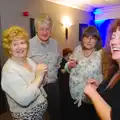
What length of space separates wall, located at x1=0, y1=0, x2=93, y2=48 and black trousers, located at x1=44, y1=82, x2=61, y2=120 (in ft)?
3.99

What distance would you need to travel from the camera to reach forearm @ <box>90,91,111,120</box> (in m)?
0.97

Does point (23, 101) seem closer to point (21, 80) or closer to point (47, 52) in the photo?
point (21, 80)

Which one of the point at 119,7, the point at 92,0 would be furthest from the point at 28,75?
the point at 119,7

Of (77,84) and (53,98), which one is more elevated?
(77,84)

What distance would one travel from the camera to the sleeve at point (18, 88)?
1.32 metres

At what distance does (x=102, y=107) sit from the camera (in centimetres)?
99

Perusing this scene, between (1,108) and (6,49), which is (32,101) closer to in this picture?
(6,49)

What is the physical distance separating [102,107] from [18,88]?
57 cm

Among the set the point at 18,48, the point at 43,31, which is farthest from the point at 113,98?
the point at 43,31

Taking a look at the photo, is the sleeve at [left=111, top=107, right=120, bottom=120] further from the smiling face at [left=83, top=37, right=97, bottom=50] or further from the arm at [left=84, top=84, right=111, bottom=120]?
the smiling face at [left=83, top=37, right=97, bottom=50]

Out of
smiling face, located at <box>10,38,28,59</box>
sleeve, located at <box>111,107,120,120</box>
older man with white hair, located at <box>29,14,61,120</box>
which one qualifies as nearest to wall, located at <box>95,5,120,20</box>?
older man with white hair, located at <box>29,14,61,120</box>

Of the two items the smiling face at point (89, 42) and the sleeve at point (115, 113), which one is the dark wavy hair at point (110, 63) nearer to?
the sleeve at point (115, 113)

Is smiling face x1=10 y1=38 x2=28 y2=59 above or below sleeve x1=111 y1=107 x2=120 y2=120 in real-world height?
above

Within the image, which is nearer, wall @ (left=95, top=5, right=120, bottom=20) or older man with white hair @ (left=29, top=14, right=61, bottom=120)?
older man with white hair @ (left=29, top=14, right=61, bottom=120)
